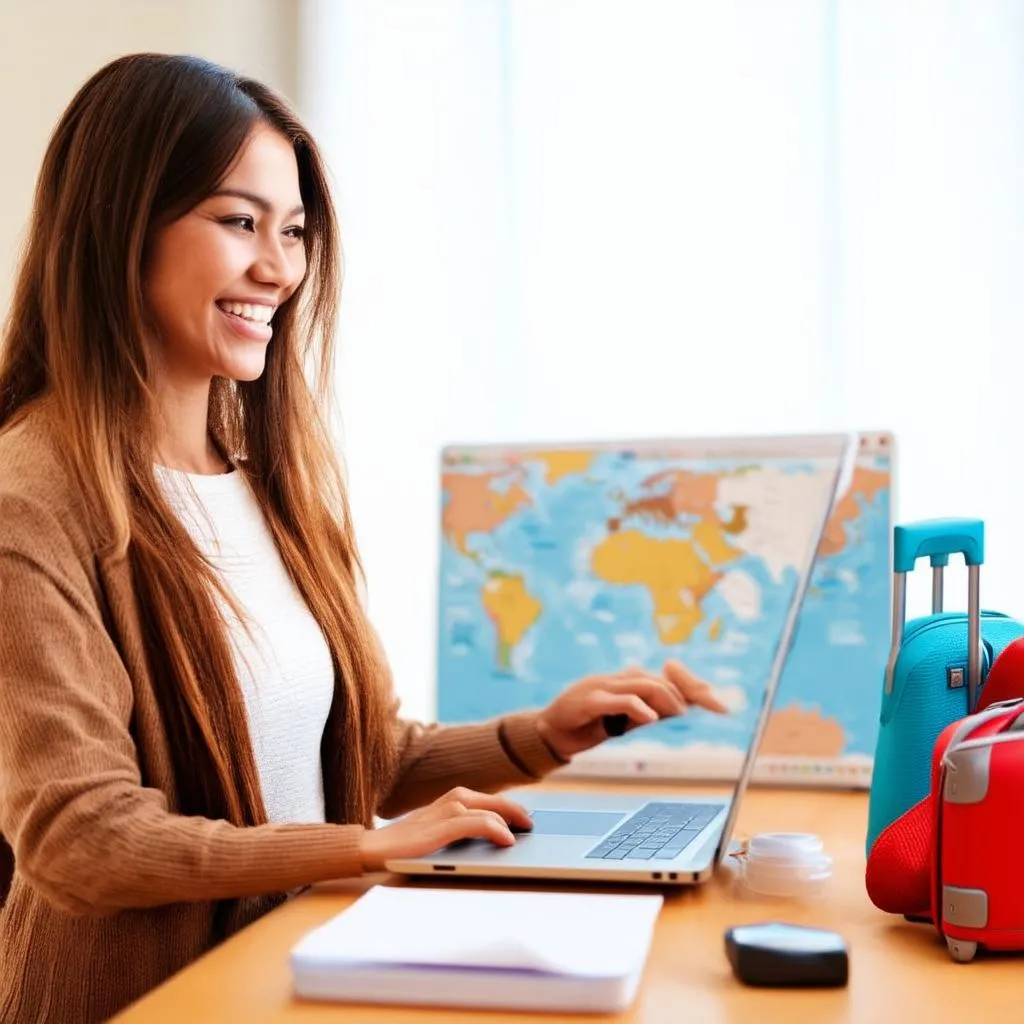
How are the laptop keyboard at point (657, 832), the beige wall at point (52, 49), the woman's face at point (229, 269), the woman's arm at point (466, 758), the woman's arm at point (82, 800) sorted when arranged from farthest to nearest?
1. the beige wall at point (52, 49)
2. the woman's arm at point (466, 758)
3. the woman's face at point (229, 269)
4. the laptop keyboard at point (657, 832)
5. the woman's arm at point (82, 800)

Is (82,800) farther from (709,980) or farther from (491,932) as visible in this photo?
(709,980)

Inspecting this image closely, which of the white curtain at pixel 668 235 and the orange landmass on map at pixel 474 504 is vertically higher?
the white curtain at pixel 668 235

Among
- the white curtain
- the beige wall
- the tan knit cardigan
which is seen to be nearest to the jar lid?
the tan knit cardigan

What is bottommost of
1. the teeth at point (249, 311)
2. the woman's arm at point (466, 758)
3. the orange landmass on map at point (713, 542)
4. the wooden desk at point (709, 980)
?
the woman's arm at point (466, 758)

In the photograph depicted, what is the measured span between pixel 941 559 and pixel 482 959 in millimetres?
595

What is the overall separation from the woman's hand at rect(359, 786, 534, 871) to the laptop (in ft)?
0.04

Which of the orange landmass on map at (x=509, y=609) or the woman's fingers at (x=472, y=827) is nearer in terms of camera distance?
the woman's fingers at (x=472, y=827)

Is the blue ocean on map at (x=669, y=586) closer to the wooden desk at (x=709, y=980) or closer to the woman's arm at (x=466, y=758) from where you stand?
the woman's arm at (x=466, y=758)

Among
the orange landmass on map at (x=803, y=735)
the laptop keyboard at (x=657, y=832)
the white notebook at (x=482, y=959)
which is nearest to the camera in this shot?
the white notebook at (x=482, y=959)

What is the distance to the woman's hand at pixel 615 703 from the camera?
1.33 m

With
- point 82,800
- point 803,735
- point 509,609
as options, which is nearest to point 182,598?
point 82,800

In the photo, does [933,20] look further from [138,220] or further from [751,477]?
[138,220]

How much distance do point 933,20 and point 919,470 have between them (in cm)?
73

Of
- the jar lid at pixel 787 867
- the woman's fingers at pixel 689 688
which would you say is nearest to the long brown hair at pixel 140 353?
the woman's fingers at pixel 689 688
